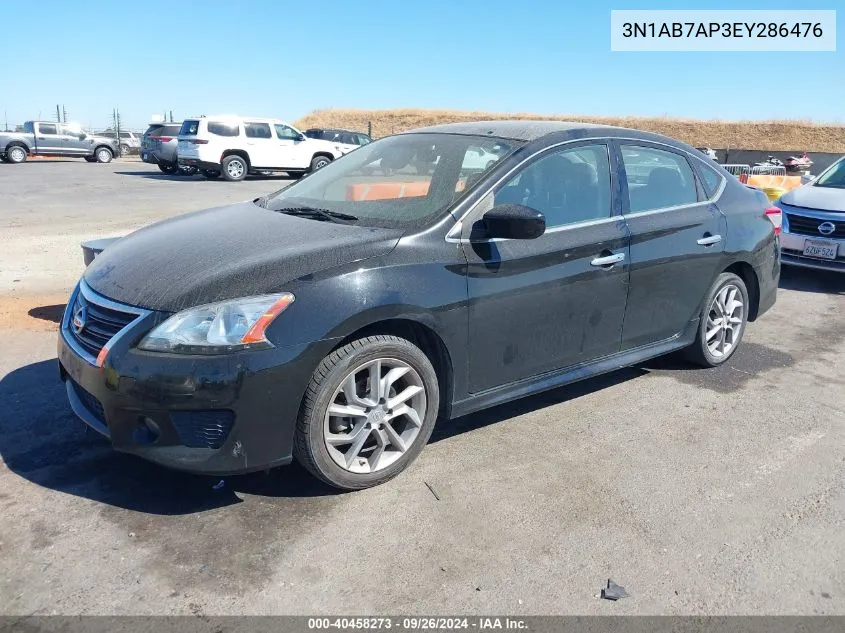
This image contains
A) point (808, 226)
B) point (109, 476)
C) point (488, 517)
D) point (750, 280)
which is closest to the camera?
point (488, 517)

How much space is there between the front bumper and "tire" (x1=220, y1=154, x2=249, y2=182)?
63.5 feet

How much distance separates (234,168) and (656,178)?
1876 centimetres

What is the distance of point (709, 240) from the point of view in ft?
15.8

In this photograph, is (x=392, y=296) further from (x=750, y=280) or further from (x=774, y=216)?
(x=774, y=216)

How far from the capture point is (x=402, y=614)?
257 centimetres

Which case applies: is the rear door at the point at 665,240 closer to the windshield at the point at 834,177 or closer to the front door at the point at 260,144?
the windshield at the point at 834,177

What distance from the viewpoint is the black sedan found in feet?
9.83

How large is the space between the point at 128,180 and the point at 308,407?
2037cm

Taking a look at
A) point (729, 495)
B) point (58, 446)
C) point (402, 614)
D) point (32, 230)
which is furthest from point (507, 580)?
point (32, 230)

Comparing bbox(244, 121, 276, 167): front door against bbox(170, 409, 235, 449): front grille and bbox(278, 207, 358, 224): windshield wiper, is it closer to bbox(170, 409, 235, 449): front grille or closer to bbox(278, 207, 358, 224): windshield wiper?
bbox(278, 207, 358, 224): windshield wiper

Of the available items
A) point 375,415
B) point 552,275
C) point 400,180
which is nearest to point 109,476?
point 375,415

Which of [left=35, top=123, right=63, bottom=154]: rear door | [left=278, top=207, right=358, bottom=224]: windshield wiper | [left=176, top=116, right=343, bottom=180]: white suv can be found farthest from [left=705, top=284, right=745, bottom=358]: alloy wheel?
[left=35, top=123, right=63, bottom=154]: rear door

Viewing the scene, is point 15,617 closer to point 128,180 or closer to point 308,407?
point 308,407

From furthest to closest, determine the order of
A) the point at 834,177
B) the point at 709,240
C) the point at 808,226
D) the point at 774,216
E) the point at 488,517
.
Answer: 1. the point at 834,177
2. the point at 808,226
3. the point at 774,216
4. the point at 709,240
5. the point at 488,517
